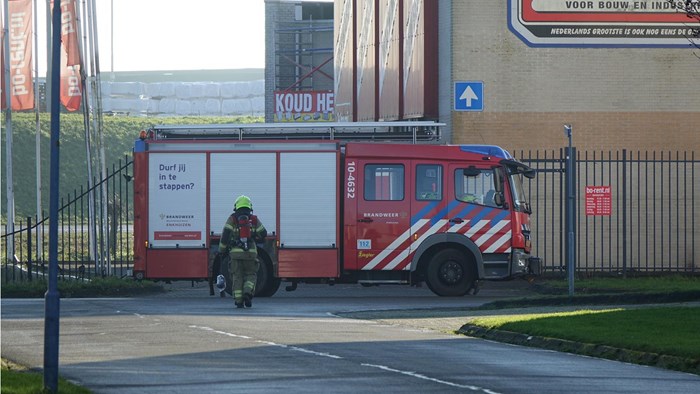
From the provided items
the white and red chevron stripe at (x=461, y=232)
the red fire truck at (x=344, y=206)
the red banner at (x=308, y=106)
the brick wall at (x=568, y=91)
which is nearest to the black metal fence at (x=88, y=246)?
the red fire truck at (x=344, y=206)

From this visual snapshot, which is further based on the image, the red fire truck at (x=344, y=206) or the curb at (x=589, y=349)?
the red fire truck at (x=344, y=206)

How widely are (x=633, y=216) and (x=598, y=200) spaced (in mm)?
3379

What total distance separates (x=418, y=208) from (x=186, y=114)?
6860cm

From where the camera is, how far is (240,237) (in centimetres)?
2378

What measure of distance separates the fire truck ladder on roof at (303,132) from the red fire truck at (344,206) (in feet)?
1.19

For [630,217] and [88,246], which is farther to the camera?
[88,246]

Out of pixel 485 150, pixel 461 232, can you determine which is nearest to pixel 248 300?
pixel 461 232

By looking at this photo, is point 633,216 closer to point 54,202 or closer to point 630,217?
point 630,217

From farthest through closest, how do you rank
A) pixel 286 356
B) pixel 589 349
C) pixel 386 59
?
pixel 386 59, pixel 589 349, pixel 286 356

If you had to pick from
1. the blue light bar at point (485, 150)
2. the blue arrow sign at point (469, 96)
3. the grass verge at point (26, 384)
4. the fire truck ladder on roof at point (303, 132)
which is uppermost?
the blue arrow sign at point (469, 96)

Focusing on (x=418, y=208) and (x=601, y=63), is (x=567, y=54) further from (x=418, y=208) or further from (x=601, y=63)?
(x=418, y=208)

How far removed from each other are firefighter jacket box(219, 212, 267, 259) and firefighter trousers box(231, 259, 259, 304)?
91 millimetres

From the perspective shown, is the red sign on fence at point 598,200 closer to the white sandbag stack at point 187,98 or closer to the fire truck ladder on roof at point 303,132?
the fire truck ladder on roof at point 303,132

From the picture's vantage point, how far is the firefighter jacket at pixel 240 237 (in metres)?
23.7
